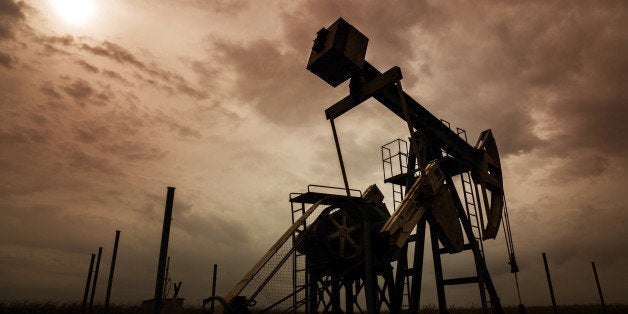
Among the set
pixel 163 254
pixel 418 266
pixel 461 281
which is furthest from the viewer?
pixel 461 281

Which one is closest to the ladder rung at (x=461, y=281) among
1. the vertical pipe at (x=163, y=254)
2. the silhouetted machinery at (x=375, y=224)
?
the silhouetted machinery at (x=375, y=224)

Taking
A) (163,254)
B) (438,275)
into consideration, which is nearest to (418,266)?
(438,275)

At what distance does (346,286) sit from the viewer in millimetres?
10516

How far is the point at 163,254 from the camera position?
669cm

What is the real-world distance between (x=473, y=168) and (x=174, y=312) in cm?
1235

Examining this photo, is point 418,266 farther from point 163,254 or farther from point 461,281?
point 163,254

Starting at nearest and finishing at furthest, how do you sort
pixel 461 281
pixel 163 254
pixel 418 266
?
pixel 163 254 → pixel 418 266 → pixel 461 281

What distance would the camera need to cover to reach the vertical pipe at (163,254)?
6.45 metres

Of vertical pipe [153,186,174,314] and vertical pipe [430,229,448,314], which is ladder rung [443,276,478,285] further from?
vertical pipe [153,186,174,314]

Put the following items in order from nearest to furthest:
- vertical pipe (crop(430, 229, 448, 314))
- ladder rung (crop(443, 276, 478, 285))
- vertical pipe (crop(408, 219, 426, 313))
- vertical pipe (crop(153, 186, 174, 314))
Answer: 1. vertical pipe (crop(153, 186, 174, 314))
2. vertical pipe (crop(408, 219, 426, 313))
3. vertical pipe (crop(430, 229, 448, 314))
4. ladder rung (crop(443, 276, 478, 285))

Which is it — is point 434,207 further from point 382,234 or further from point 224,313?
point 224,313

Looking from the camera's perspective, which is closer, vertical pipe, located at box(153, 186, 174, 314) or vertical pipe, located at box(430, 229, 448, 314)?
vertical pipe, located at box(153, 186, 174, 314)

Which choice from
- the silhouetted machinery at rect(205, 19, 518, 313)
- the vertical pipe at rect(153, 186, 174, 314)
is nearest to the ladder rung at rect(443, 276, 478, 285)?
the silhouetted machinery at rect(205, 19, 518, 313)

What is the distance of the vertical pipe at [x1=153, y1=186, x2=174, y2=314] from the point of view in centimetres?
645
